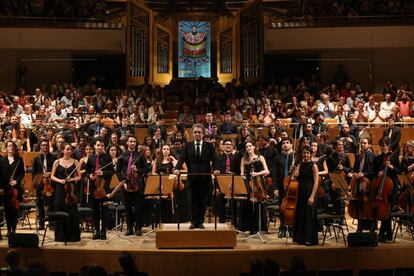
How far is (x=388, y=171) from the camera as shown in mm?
9773

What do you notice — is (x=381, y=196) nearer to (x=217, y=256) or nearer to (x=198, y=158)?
(x=217, y=256)

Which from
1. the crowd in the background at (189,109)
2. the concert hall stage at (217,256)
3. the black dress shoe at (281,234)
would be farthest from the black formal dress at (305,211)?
the crowd in the background at (189,109)

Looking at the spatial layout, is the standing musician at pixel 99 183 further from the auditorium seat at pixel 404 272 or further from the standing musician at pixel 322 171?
the auditorium seat at pixel 404 272

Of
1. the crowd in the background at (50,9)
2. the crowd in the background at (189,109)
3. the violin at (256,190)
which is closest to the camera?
the violin at (256,190)

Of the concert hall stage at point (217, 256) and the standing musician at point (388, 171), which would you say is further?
the standing musician at point (388, 171)

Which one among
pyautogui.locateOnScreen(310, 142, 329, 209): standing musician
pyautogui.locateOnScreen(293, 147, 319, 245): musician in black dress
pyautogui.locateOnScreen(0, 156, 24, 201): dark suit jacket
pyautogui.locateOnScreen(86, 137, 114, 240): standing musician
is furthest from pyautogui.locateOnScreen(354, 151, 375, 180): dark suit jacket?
pyautogui.locateOnScreen(0, 156, 24, 201): dark suit jacket

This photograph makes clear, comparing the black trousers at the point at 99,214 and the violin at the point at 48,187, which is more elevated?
the violin at the point at 48,187

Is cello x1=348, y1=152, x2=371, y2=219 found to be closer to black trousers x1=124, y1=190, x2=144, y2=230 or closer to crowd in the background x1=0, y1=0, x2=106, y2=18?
black trousers x1=124, y1=190, x2=144, y2=230

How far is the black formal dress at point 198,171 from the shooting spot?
30.7ft

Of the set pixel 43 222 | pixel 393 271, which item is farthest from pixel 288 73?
pixel 393 271

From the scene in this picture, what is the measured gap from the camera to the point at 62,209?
9.75m

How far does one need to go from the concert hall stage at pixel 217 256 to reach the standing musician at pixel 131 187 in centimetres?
Answer: 71

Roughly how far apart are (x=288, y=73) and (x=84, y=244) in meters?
11.7

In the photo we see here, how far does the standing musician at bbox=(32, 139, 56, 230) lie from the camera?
983 centimetres
